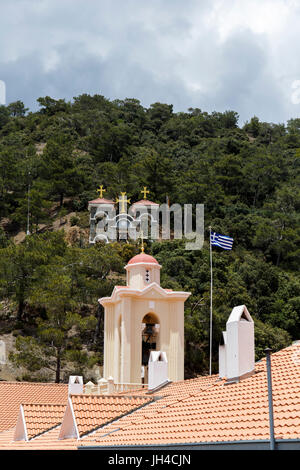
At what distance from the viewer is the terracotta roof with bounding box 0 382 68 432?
81.4ft

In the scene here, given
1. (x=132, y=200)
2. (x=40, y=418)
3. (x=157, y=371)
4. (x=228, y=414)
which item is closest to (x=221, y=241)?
(x=157, y=371)

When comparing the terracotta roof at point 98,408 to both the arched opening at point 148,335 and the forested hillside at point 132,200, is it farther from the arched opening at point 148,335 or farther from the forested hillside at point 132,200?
the forested hillside at point 132,200

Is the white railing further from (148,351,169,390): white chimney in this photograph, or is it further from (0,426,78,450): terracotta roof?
(0,426,78,450): terracotta roof

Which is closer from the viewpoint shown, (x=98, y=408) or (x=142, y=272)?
(x=98, y=408)

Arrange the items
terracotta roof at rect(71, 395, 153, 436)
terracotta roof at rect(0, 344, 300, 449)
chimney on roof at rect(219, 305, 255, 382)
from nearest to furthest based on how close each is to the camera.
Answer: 1. terracotta roof at rect(0, 344, 300, 449)
2. chimney on roof at rect(219, 305, 255, 382)
3. terracotta roof at rect(71, 395, 153, 436)

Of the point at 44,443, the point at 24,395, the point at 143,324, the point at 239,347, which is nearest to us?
the point at 239,347

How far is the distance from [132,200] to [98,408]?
2145 inches

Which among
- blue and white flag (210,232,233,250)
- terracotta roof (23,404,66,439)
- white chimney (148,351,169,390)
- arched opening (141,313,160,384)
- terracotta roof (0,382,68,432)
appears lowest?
terracotta roof (23,404,66,439)

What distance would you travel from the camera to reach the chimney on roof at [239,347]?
12925 millimetres

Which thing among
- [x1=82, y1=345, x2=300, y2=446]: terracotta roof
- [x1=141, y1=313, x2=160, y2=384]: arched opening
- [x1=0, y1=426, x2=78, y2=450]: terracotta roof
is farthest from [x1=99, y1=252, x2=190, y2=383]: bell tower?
[x1=82, y1=345, x2=300, y2=446]: terracotta roof

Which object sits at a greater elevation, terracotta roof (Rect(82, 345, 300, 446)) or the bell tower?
the bell tower

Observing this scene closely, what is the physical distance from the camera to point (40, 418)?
54.5 feet

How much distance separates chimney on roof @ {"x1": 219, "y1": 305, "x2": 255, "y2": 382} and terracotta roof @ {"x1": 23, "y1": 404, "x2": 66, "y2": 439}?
5.29m

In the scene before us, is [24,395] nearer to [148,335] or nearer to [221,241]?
[148,335]
